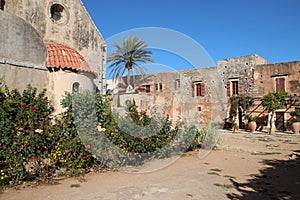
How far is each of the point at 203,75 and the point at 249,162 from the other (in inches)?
607

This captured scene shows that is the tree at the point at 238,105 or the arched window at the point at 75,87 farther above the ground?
the arched window at the point at 75,87

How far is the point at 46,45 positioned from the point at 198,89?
14.9 metres

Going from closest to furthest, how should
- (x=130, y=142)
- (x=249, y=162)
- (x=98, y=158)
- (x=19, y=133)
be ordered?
(x=19, y=133), (x=98, y=158), (x=130, y=142), (x=249, y=162)

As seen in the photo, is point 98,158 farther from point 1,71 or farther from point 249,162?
point 1,71

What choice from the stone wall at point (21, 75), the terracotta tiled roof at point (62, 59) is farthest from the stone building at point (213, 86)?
the stone wall at point (21, 75)

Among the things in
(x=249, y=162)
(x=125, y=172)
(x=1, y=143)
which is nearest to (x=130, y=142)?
(x=125, y=172)

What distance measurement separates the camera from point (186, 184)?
15.3 ft

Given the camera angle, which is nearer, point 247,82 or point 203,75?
point 247,82

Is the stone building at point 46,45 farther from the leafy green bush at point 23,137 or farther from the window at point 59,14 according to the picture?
the leafy green bush at point 23,137

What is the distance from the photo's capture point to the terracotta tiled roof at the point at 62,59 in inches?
365

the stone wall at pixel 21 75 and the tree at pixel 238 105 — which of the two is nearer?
the stone wall at pixel 21 75

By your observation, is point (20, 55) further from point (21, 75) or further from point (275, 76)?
point (275, 76)

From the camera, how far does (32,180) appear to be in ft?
14.8

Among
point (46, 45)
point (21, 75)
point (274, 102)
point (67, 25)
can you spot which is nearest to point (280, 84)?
point (274, 102)
